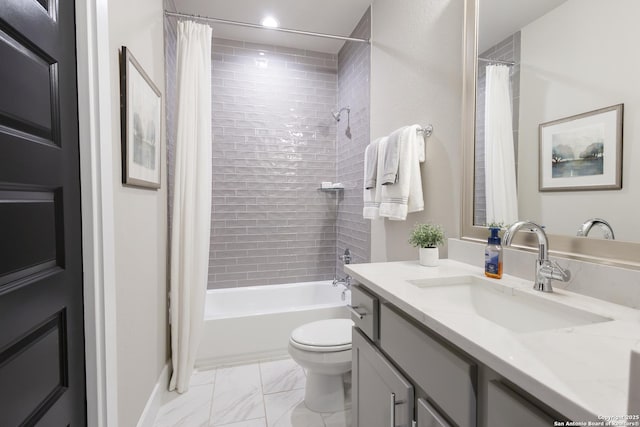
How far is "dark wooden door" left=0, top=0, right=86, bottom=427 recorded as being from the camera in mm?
651

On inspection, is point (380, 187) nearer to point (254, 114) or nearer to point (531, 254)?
point (531, 254)

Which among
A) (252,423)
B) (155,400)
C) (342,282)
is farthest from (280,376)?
(342,282)

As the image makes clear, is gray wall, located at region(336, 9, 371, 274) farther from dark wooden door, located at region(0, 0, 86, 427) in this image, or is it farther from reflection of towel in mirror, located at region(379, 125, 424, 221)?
dark wooden door, located at region(0, 0, 86, 427)

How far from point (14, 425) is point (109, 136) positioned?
86 centimetres

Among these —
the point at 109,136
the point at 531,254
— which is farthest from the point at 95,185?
the point at 531,254

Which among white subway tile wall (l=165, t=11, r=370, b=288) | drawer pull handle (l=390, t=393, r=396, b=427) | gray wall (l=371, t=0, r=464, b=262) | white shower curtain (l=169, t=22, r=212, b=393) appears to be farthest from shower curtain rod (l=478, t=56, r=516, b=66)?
white shower curtain (l=169, t=22, r=212, b=393)

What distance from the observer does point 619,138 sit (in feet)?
2.68

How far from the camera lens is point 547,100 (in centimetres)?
102

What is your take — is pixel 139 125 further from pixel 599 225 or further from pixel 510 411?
pixel 599 225

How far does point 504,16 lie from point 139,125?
65.3 inches

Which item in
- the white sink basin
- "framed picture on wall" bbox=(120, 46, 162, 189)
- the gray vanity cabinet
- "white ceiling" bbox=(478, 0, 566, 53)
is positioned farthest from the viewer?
"framed picture on wall" bbox=(120, 46, 162, 189)

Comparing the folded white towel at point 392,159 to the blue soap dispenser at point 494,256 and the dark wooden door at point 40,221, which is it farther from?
the dark wooden door at point 40,221

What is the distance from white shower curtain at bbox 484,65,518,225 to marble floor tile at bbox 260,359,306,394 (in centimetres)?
163

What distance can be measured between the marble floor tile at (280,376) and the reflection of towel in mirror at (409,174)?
1.33 meters
